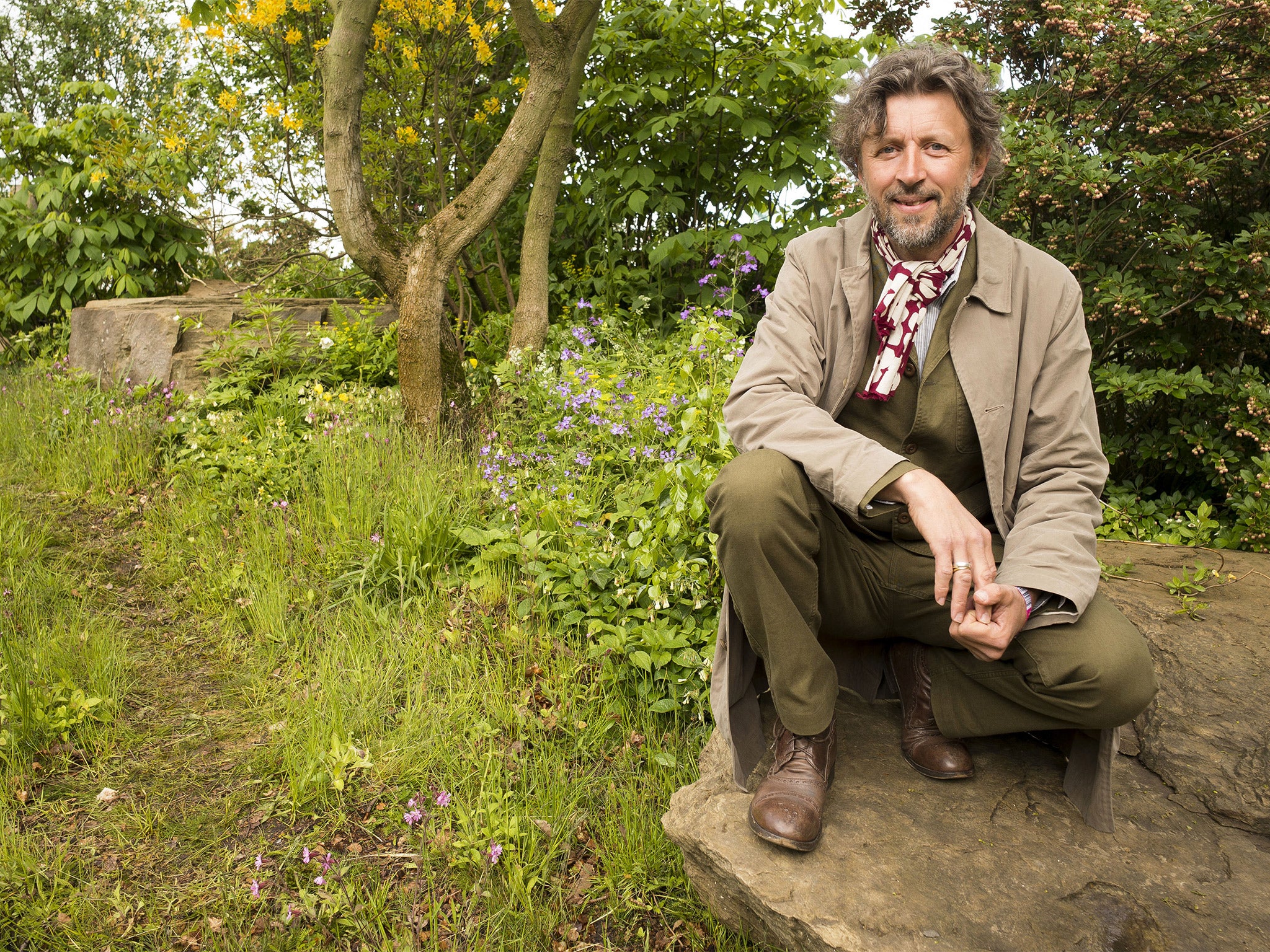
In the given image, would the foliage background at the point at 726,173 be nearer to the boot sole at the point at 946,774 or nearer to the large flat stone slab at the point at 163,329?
the large flat stone slab at the point at 163,329

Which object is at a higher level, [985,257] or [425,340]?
[985,257]

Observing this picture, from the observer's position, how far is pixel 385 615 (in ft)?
11.2

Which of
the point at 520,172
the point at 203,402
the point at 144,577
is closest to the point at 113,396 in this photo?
the point at 203,402

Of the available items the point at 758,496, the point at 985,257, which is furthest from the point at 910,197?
the point at 758,496

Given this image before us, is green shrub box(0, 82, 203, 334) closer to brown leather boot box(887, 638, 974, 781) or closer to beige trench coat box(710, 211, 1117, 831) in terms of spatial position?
beige trench coat box(710, 211, 1117, 831)

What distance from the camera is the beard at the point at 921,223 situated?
7.97 ft

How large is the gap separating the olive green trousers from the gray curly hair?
1024 millimetres

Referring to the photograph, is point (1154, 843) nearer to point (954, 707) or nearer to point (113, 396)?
point (954, 707)

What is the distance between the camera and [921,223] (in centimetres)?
244

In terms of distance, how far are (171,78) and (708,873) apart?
55.2 feet

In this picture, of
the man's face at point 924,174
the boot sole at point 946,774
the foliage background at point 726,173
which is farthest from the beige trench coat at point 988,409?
the foliage background at point 726,173

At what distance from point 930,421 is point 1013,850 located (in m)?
1.04

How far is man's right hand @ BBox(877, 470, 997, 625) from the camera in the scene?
206cm

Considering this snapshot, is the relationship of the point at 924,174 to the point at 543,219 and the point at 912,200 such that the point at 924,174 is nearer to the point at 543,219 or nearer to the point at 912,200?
the point at 912,200
